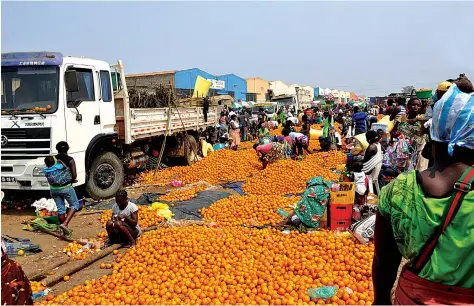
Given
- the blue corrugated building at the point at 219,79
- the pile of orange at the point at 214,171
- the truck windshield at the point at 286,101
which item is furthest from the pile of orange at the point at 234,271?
the truck windshield at the point at 286,101

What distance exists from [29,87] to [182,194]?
14.0 ft

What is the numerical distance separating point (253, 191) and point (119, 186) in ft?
11.9

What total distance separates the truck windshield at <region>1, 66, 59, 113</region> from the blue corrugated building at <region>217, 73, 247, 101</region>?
34.3 m

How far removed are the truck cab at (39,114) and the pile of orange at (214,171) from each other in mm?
3621

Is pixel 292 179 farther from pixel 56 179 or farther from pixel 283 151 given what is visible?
pixel 56 179

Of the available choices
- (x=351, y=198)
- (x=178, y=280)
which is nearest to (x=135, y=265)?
(x=178, y=280)

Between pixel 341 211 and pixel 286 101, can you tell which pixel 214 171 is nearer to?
pixel 341 211

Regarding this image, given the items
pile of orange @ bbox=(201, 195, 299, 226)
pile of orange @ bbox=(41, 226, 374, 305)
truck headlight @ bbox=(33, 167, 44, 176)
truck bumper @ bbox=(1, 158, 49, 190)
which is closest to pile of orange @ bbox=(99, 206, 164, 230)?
pile of orange @ bbox=(201, 195, 299, 226)

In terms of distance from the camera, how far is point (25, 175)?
24.8 ft

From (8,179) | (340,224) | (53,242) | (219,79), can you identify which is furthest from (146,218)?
(219,79)

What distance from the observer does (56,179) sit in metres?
6.59

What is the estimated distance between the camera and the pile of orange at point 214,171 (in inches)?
449

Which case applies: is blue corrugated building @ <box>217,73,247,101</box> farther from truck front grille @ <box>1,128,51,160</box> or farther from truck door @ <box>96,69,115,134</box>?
truck front grille @ <box>1,128,51,160</box>

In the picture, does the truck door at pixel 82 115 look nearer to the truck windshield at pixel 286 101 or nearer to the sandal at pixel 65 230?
the sandal at pixel 65 230
